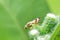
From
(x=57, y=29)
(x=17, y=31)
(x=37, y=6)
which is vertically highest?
(x=37, y=6)

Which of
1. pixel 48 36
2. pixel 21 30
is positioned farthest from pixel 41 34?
pixel 21 30

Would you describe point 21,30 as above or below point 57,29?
above

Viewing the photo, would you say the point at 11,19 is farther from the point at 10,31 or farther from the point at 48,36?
the point at 48,36

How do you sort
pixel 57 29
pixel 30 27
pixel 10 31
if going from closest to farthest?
1. pixel 57 29
2. pixel 30 27
3. pixel 10 31

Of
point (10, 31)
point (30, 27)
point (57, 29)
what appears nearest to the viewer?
point (57, 29)

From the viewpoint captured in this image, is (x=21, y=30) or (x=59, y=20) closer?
(x=59, y=20)

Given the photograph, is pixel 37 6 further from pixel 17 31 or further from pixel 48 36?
pixel 48 36
